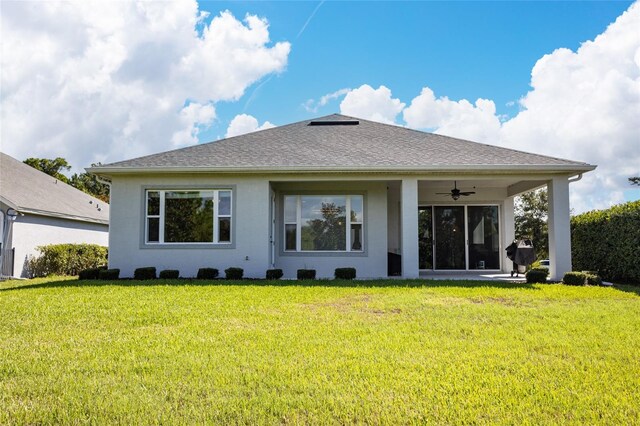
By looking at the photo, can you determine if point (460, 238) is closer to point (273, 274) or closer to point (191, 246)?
point (273, 274)

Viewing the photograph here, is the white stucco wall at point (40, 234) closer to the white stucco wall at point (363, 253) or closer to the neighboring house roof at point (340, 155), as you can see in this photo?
the neighboring house roof at point (340, 155)

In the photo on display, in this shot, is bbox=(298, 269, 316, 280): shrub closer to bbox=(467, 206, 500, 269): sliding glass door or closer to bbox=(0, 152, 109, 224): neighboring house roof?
bbox=(467, 206, 500, 269): sliding glass door

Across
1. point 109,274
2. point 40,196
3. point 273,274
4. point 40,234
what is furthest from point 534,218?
point 40,196

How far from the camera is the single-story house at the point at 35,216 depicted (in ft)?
49.3

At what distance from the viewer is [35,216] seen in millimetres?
16562

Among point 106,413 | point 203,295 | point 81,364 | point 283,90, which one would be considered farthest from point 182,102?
point 106,413

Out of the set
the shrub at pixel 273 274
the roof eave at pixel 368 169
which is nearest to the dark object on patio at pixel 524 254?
the roof eave at pixel 368 169

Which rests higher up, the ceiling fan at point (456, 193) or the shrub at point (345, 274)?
the ceiling fan at point (456, 193)

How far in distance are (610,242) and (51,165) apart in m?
42.8

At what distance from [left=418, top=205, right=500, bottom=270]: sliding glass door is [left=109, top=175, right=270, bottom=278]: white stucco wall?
6.53 metres

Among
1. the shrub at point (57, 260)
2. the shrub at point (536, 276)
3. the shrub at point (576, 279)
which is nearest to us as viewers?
the shrub at point (576, 279)

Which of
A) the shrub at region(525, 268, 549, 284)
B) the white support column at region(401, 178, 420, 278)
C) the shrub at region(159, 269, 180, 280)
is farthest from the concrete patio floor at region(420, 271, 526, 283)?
the shrub at region(159, 269, 180, 280)

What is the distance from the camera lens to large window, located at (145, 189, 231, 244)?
12.6 m

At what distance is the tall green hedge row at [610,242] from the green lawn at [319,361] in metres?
4.41
